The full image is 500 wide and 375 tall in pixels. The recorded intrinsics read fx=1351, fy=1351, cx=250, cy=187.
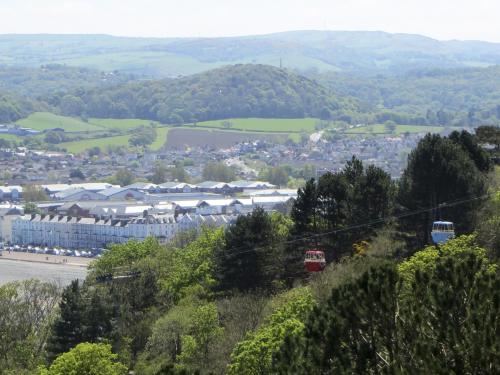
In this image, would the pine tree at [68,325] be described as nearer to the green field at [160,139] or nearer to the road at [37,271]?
the road at [37,271]

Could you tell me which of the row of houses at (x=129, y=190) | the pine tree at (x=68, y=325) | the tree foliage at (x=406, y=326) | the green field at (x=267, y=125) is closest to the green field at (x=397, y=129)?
the green field at (x=267, y=125)

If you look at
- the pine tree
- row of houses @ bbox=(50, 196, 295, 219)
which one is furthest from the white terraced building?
the pine tree

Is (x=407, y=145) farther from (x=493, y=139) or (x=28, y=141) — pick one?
(x=493, y=139)

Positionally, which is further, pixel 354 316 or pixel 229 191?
pixel 229 191

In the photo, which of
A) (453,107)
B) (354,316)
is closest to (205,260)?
(354,316)

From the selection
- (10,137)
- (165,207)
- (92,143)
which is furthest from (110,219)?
(10,137)

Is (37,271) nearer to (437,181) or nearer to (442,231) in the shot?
(437,181)
